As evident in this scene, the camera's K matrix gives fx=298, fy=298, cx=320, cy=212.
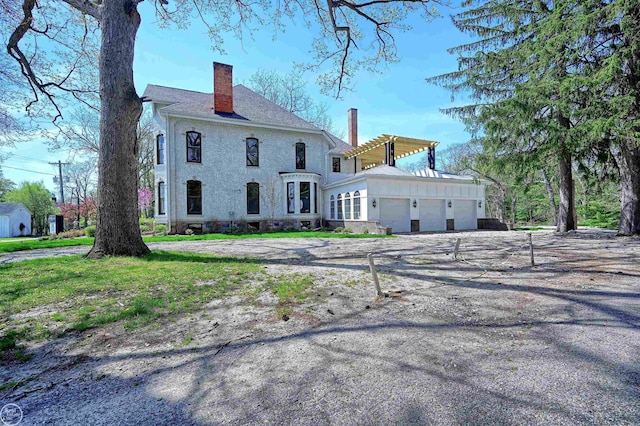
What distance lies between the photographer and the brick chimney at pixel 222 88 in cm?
1725

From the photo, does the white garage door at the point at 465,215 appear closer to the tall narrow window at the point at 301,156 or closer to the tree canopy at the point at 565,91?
the tree canopy at the point at 565,91

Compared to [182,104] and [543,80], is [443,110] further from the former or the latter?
[182,104]

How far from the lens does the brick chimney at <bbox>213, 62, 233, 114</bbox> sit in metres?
17.2

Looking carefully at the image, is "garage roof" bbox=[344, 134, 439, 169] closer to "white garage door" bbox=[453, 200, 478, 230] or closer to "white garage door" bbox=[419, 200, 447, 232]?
"white garage door" bbox=[419, 200, 447, 232]

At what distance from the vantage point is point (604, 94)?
958 cm

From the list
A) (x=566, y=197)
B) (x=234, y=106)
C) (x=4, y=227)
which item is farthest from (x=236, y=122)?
(x=4, y=227)

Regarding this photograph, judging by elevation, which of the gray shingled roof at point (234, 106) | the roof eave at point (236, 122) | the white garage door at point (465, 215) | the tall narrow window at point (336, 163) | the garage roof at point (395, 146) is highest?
the gray shingled roof at point (234, 106)

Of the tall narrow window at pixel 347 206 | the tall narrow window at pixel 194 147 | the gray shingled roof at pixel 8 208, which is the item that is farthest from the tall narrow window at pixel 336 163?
the gray shingled roof at pixel 8 208

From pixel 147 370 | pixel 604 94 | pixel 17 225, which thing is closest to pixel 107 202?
pixel 147 370

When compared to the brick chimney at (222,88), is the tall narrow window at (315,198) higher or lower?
lower

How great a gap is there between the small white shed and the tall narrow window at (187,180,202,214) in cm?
2552

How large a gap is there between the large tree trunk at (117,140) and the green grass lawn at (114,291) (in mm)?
672

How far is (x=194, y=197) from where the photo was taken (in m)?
16.8

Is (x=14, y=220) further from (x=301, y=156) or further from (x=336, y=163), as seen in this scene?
(x=336, y=163)
